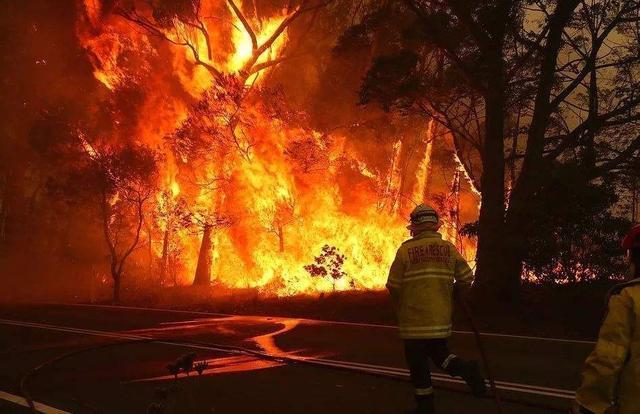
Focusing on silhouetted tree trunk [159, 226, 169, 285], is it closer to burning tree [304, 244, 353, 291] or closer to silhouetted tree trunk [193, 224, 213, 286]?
silhouetted tree trunk [193, 224, 213, 286]

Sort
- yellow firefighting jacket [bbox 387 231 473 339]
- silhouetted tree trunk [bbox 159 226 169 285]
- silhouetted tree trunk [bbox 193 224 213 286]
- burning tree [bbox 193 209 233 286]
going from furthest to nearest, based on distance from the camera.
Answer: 1. silhouetted tree trunk [bbox 159 226 169 285]
2. silhouetted tree trunk [bbox 193 224 213 286]
3. burning tree [bbox 193 209 233 286]
4. yellow firefighting jacket [bbox 387 231 473 339]

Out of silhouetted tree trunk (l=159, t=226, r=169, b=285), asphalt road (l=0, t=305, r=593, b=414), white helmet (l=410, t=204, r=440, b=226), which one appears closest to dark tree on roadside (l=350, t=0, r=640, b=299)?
asphalt road (l=0, t=305, r=593, b=414)

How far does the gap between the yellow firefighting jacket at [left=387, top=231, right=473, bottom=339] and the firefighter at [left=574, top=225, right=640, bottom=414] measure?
2.39 metres

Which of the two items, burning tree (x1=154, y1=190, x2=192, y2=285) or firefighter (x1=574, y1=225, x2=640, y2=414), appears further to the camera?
burning tree (x1=154, y1=190, x2=192, y2=285)

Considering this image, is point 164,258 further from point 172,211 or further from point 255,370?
point 255,370

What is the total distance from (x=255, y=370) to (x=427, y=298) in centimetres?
373

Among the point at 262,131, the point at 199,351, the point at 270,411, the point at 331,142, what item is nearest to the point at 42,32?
the point at 262,131

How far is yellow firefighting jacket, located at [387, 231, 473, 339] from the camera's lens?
493 centimetres

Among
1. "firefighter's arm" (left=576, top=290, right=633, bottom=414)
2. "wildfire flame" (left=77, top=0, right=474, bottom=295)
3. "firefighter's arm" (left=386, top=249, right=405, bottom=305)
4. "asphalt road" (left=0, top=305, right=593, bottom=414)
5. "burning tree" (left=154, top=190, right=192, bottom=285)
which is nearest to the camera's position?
"firefighter's arm" (left=576, top=290, right=633, bottom=414)

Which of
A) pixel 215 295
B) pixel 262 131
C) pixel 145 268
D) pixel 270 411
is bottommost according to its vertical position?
pixel 270 411

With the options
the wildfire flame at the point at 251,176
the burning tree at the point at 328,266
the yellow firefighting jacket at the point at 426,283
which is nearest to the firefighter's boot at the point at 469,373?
the yellow firefighting jacket at the point at 426,283

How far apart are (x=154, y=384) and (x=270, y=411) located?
1990 mm

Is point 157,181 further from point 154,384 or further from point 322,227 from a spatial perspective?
point 154,384

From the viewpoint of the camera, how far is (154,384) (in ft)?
23.5
